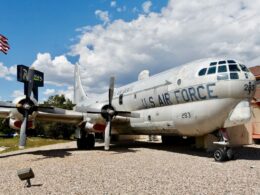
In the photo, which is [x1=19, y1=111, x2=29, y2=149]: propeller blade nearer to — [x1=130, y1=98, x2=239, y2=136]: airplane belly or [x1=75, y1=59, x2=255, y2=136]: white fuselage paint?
[x1=75, y1=59, x2=255, y2=136]: white fuselage paint

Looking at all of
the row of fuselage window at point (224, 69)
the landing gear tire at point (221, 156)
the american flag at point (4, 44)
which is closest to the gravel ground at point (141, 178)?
the landing gear tire at point (221, 156)

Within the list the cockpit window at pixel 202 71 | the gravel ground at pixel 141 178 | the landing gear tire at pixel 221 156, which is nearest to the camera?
the gravel ground at pixel 141 178

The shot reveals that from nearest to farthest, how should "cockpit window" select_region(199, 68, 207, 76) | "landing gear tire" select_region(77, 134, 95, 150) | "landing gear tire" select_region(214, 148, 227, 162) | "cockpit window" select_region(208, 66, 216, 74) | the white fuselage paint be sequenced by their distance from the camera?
"landing gear tire" select_region(214, 148, 227, 162)
the white fuselage paint
"cockpit window" select_region(208, 66, 216, 74)
"cockpit window" select_region(199, 68, 207, 76)
"landing gear tire" select_region(77, 134, 95, 150)

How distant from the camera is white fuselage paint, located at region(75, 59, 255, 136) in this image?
1378cm

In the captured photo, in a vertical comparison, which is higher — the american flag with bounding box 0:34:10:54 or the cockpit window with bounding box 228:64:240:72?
the american flag with bounding box 0:34:10:54

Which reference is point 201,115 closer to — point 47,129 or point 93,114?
point 93,114

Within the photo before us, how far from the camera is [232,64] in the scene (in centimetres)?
1427

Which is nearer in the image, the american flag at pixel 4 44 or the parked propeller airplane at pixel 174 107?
the parked propeller airplane at pixel 174 107

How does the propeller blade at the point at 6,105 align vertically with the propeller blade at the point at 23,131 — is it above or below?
above

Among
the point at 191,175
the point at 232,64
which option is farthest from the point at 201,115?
the point at 191,175

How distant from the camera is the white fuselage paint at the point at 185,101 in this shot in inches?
543

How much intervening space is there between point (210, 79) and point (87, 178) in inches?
311

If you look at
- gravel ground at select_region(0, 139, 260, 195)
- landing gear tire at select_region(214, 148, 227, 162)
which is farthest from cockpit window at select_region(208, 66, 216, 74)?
gravel ground at select_region(0, 139, 260, 195)

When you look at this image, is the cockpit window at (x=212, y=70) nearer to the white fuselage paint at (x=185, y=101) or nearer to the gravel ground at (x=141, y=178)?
the white fuselage paint at (x=185, y=101)
